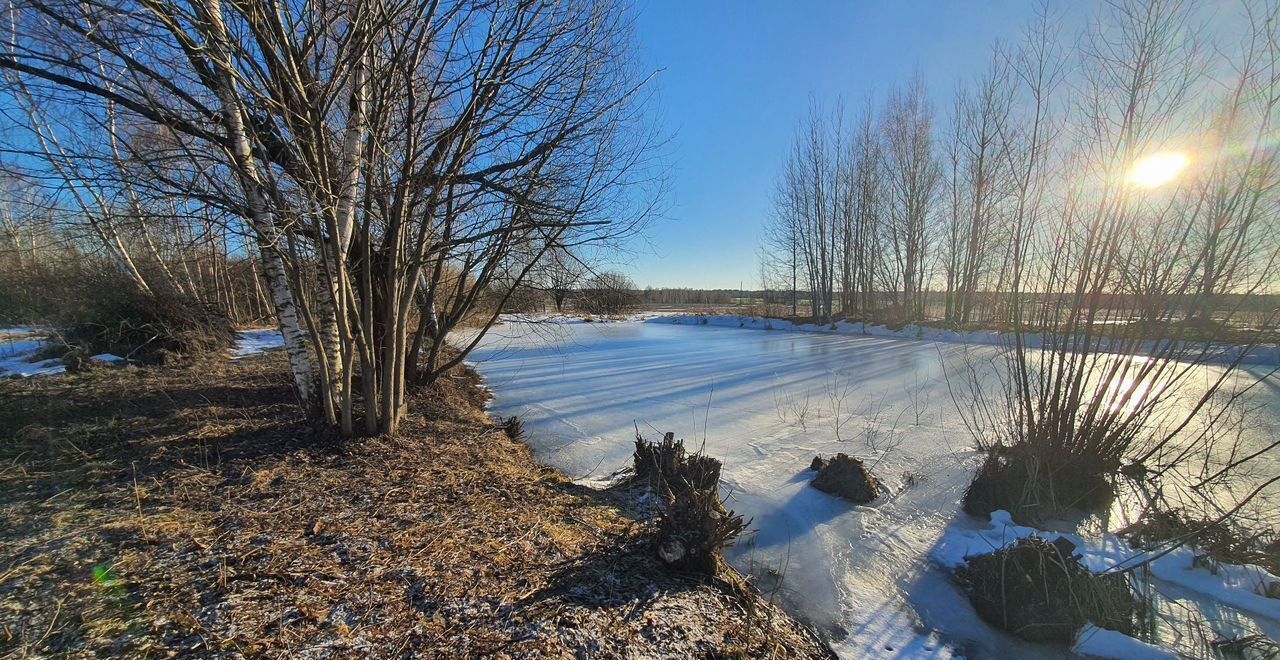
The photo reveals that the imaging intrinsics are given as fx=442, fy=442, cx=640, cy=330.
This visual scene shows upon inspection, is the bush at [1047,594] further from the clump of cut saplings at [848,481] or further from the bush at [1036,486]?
the clump of cut saplings at [848,481]

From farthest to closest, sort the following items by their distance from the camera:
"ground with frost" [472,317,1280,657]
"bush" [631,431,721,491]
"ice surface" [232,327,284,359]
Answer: "ice surface" [232,327,284,359]
"bush" [631,431,721,491]
"ground with frost" [472,317,1280,657]

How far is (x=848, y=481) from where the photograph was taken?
13.7ft

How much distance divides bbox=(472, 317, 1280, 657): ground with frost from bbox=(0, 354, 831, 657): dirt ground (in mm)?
720

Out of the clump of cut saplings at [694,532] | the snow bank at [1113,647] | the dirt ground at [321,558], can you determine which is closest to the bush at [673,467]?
the dirt ground at [321,558]

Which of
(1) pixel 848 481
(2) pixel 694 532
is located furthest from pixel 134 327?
(1) pixel 848 481

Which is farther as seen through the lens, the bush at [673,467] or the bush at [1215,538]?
the bush at [673,467]

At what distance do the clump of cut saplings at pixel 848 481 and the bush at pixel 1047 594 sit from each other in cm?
120

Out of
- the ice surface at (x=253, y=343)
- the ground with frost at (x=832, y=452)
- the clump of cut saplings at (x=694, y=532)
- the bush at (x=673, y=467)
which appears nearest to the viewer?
the clump of cut saplings at (x=694, y=532)

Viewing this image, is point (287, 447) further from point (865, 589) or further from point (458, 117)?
point (865, 589)

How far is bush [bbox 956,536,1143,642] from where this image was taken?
2.55 metres

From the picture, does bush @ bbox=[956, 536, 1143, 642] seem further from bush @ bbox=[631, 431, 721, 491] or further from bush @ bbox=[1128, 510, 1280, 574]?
bush @ bbox=[631, 431, 721, 491]

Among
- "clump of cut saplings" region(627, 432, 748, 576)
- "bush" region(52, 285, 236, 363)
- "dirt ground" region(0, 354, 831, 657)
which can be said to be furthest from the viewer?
"bush" region(52, 285, 236, 363)

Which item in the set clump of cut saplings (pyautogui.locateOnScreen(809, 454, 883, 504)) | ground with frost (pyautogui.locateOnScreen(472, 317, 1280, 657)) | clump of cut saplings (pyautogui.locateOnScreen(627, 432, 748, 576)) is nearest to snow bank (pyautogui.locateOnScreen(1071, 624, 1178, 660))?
ground with frost (pyautogui.locateOnScreen(472, 317, 1280, 657))

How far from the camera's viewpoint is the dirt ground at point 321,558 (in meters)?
1.65
